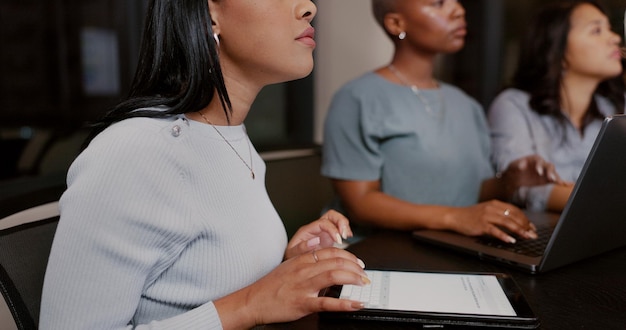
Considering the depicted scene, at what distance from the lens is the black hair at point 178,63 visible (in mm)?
744

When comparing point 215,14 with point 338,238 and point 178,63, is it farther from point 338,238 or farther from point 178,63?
point 338,238

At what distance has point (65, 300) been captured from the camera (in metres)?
0.61

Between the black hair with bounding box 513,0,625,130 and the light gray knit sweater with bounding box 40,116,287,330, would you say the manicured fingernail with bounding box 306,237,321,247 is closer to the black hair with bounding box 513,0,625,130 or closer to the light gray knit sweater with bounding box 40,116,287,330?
the light gray knit sweater with bounding box 40,116,287,330

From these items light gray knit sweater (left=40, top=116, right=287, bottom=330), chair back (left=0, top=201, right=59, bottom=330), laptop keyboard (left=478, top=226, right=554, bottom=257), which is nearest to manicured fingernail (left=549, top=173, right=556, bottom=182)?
laptop keyboard (left=478, top=226, right=554, bottom=257)

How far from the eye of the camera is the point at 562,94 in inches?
58.6

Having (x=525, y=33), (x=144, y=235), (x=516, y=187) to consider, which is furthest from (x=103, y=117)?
(x=525, y=33)

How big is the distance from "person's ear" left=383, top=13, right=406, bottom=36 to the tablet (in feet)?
2.68

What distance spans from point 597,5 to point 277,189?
0.95 metres

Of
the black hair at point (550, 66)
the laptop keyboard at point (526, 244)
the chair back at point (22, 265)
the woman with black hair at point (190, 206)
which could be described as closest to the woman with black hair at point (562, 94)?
the black hair at point (550, 66)

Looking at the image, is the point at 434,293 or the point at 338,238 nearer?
the point at 434,293

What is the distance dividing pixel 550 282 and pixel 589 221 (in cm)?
11

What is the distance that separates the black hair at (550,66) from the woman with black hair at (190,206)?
3.00 feet

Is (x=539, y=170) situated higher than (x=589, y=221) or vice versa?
(x=589, y=221)

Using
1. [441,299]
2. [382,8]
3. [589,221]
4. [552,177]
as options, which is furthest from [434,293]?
[382,8]
